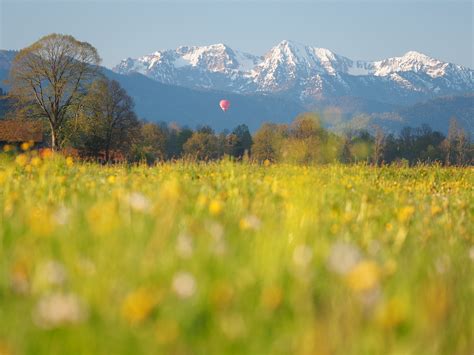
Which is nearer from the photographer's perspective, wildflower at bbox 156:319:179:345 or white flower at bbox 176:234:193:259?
wildflower at bbox 156:319:179:345

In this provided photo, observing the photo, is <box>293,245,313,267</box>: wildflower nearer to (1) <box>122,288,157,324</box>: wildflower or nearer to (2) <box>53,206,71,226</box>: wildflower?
(1) <box>122,288,157,324</box>: wildflower

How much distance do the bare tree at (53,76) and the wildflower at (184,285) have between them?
144 ft

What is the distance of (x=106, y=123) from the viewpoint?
57562 millimetres

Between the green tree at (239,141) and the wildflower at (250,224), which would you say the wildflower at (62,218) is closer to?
the wildflower at (250,224)

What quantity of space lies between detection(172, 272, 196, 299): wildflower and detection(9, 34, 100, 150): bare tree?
4380 centimetres

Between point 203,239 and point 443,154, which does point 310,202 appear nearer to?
point 203,239

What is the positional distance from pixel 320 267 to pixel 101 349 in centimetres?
156

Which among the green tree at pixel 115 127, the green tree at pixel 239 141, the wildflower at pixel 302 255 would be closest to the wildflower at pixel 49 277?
the wildflower at pixel 302 255

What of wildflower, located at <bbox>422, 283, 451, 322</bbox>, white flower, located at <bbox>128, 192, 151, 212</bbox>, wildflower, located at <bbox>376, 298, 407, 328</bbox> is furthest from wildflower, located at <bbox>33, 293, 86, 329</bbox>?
white flower, located at <bbox>128, 192, 151, 212</bbox>

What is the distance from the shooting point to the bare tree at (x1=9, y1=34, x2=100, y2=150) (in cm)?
4494

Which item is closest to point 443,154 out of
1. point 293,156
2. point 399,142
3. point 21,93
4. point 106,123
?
point 399,142

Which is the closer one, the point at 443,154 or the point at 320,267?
the point at 320,267

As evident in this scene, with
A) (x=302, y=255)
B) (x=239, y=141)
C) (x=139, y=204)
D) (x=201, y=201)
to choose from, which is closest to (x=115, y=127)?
(x=201, y=201)

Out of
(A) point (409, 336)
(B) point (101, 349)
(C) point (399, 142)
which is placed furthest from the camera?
(C) point (399, 142)
